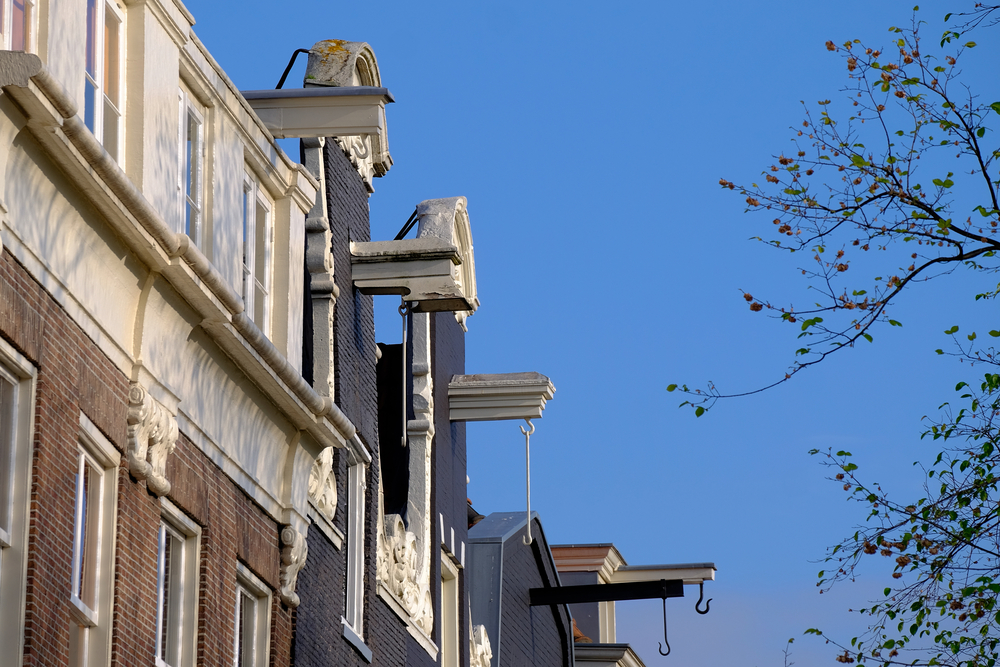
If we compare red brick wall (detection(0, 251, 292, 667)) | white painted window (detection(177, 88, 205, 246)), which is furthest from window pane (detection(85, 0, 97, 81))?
red brick wall (detection(0, 251, 292, 667))

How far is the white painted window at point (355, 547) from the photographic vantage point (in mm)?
19594

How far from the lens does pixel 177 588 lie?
1430 centimetres

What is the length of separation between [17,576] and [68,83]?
3482 millimetres

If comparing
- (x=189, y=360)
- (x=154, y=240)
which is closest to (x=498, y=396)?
(x=189, y=360)

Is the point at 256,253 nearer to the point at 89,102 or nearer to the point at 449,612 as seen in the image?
the point at 89,102

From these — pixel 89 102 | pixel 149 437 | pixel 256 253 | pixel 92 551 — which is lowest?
pixel 92 551

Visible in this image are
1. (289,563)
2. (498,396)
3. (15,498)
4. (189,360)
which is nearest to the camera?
Answer: (15,498)

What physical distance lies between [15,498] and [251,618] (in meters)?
5.42

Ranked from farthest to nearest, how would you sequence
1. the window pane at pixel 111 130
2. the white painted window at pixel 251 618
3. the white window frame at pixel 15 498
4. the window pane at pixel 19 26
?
the white painted window at pixel 251 618
the window pane at pixel 111 130
the window pane at pixel 19 26
the white window frame at pixel 15 498

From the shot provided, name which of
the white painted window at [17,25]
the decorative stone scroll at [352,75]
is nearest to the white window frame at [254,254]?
the decorative stone scroll at [352,75]

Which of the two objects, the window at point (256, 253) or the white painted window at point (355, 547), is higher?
the window at point (256, 253)

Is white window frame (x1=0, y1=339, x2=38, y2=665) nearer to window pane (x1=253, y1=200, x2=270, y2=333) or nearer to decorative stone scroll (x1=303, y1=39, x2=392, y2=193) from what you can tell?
window pane (x1=253, y1=200, x2=270, y2=333)

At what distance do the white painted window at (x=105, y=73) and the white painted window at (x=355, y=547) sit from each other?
24.2ft

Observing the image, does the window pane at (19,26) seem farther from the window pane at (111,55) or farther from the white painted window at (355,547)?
the white painted window at (355,547)
